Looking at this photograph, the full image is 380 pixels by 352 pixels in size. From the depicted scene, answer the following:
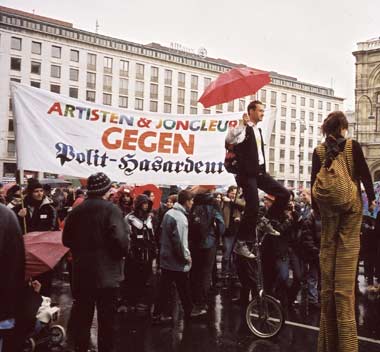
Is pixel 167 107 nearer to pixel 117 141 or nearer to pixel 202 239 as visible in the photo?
pixel 202 239

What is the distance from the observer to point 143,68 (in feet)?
280

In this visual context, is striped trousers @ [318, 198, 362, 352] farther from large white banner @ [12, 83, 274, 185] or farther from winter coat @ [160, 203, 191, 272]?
large white banner @ [12, 83, 274, 185]

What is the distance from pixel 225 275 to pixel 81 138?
565cm

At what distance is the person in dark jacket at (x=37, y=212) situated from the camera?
893 cm

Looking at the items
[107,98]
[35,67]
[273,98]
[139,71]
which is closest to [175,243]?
[35,67]

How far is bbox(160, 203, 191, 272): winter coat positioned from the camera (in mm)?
8766

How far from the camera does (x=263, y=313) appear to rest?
7465 mm

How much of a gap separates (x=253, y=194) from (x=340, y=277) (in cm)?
208

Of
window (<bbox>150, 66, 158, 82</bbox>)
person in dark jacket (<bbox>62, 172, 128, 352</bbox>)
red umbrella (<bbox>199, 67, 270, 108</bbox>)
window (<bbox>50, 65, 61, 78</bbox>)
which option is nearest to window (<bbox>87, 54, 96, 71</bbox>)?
window (<bbox>50, 65, 61, 78</bbox>)

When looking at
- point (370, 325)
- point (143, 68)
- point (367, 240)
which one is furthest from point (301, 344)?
point (143, 68)

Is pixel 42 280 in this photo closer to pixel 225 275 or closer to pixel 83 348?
pixel 83 348

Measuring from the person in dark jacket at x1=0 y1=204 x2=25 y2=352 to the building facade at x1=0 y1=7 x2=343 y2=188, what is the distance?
228ft

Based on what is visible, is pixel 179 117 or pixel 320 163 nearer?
pixel 320 163

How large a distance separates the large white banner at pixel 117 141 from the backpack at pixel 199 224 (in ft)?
1.69
